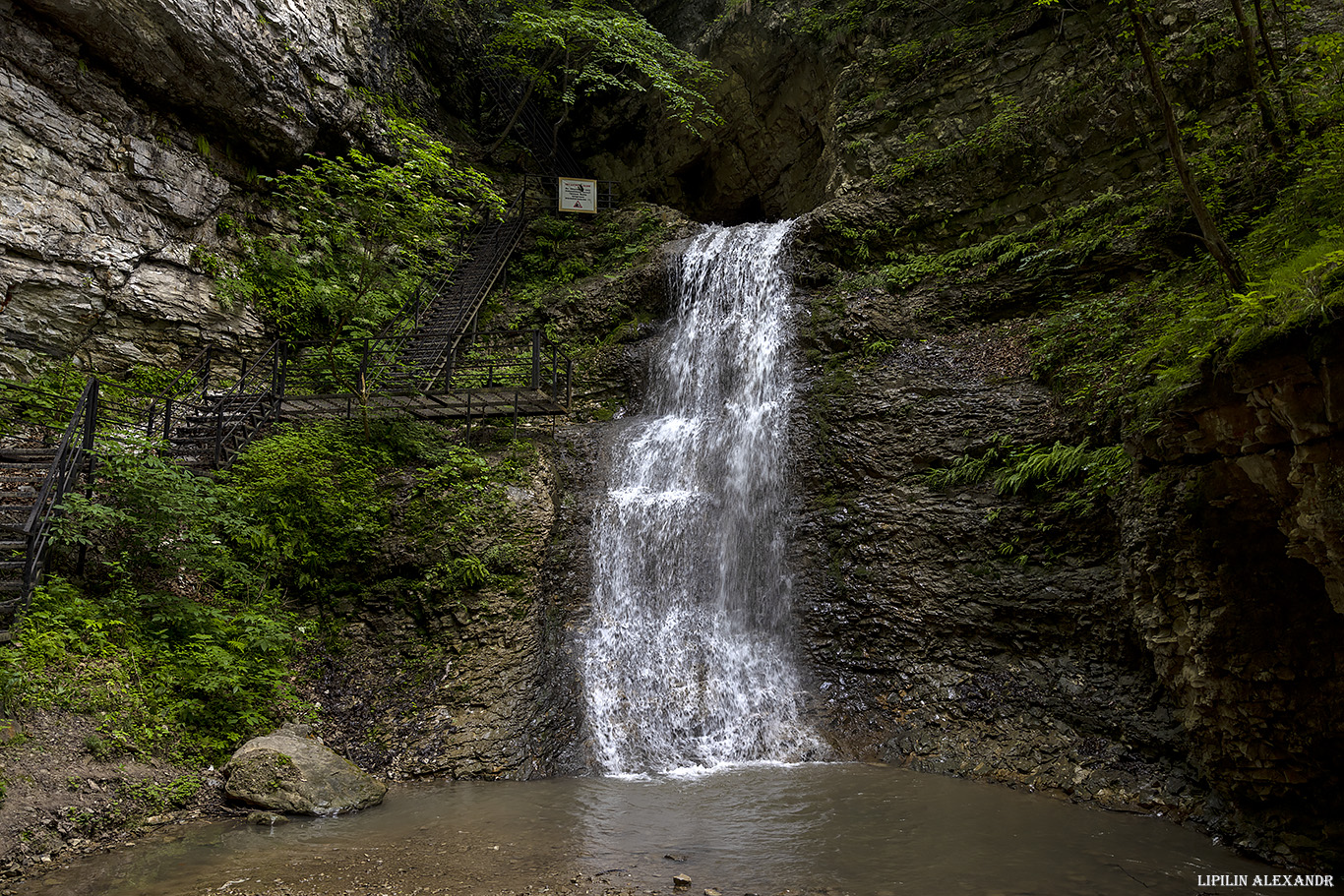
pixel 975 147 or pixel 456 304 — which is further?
pixel 456 304

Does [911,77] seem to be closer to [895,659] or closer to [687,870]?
[895,659]

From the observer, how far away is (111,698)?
6.01 m

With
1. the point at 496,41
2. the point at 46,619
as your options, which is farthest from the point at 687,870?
the point at 496,41

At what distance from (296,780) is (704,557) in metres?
5.40

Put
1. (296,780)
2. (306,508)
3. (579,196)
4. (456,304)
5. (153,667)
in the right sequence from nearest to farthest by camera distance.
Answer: (296,780) < (153,667) < (306,508) < (456,304) < (579,196)

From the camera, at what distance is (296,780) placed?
5867 millimetres

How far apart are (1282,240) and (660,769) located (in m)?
7.43

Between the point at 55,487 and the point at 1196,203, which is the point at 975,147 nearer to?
the point at 1196,203

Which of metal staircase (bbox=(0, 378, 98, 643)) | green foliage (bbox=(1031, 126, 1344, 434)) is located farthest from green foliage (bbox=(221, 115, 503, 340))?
green foliage (bbox=(1031, 126, 1344, 434))

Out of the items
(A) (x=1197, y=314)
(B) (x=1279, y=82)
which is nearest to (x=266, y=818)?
(A) (x=1197, y=314)

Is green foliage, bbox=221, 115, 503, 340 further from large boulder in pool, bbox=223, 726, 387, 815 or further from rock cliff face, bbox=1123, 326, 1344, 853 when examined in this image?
rock cliff face, bbox=1123, 326, 1344, 853

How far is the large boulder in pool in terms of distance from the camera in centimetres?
574

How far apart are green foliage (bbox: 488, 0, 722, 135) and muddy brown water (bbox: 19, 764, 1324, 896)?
1624cm

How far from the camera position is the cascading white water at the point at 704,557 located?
7.68 m
